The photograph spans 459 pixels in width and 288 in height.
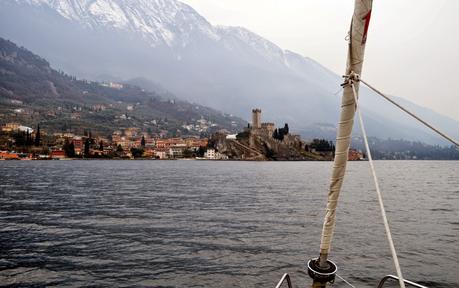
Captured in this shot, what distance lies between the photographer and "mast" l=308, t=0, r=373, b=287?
20.3 ft

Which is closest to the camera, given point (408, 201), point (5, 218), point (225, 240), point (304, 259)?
point (304, 259)

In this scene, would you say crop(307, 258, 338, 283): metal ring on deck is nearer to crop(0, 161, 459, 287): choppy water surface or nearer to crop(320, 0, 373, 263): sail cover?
crop(320, 0, 373, 263): sail cover

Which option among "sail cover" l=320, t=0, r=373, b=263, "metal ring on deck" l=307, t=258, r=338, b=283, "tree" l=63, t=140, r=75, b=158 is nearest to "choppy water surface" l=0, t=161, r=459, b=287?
"metal ring on deck" l=307, t=258, r=338, b=283

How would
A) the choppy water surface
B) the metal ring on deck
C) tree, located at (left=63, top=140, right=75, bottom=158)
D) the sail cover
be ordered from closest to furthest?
the sail cover
the metal ring on deck
the choppy water surface
tree, located at (left=63, top=140, right=75, bottom=158)

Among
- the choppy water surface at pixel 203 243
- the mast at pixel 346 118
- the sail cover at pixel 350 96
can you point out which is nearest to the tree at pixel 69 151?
the choppy water surface at pixel 203 243

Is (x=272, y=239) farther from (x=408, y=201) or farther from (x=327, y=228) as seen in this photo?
(x=408, y=201)

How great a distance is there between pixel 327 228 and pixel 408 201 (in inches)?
1557

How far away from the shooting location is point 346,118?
659 cm

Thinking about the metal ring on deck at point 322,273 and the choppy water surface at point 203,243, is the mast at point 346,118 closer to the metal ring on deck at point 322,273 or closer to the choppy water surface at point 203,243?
the metal ring on deck at point 322,273

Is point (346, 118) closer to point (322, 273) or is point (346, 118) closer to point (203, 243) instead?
point (322, 273)

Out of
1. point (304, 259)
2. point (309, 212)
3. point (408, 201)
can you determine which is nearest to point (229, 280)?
point (304, 259)

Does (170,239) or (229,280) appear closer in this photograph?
(229,280)

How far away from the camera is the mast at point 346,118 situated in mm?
6184

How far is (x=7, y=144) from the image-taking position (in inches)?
7052
